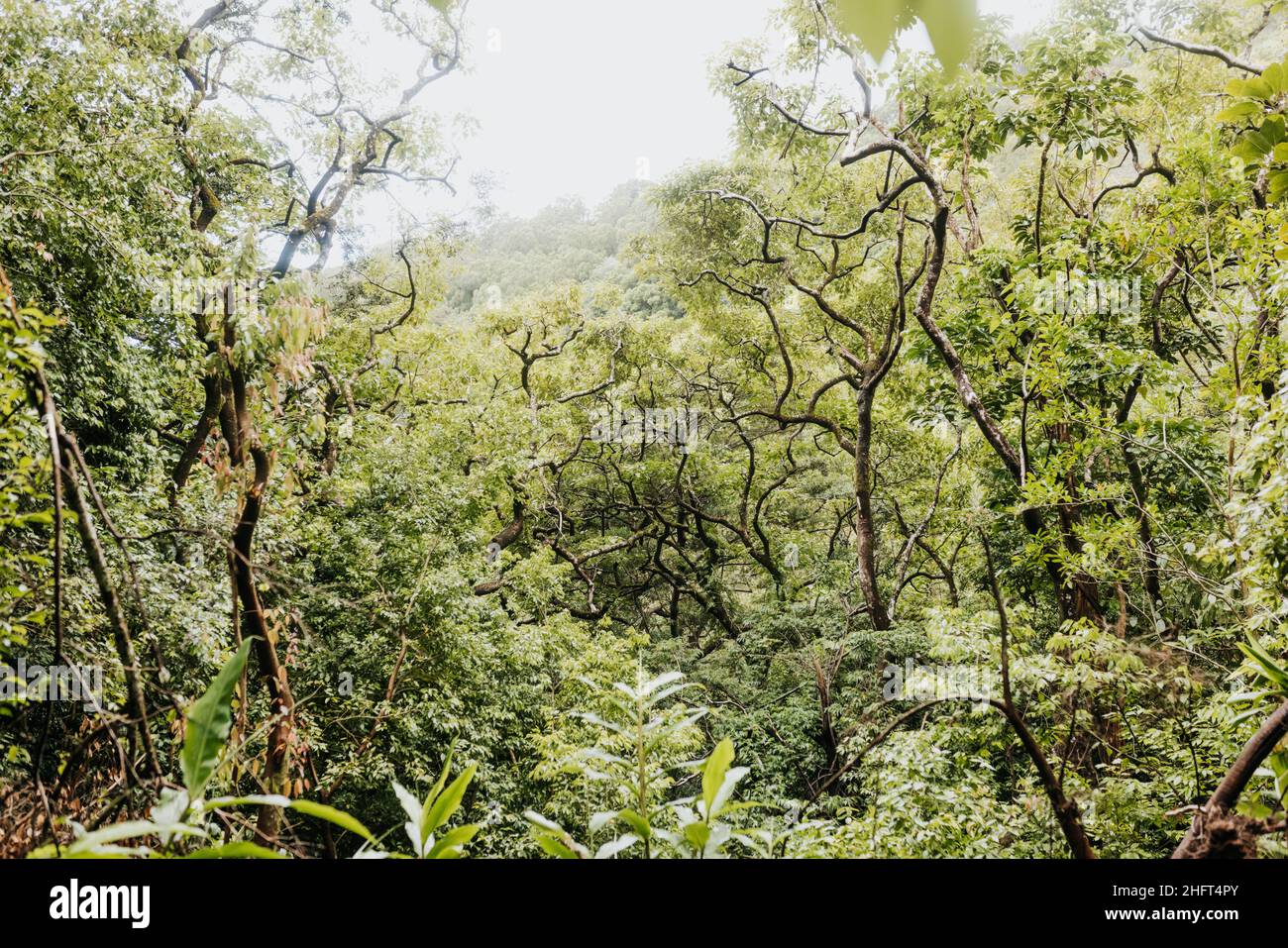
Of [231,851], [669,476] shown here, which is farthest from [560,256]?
[231,851]

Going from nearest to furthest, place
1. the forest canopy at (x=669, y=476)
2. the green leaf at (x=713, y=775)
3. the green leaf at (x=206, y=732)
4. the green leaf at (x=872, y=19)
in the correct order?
the green leaf at (x=872, y=19) → the green leaf at (x=206, y=732) → the green leaf at (x=713, y=775) → the forest canopy at (x=669, y=476)

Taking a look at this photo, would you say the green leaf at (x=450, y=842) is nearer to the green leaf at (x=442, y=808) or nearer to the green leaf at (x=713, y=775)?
the green leaf at (x=442, y=808)

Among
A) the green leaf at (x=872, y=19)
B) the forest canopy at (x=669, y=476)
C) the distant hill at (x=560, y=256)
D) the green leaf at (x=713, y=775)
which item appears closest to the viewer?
the green leaf at (x=872, y=19)

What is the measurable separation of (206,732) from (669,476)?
36.9 ft

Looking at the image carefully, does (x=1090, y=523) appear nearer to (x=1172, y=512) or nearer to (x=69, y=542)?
(x=1172, y=512)

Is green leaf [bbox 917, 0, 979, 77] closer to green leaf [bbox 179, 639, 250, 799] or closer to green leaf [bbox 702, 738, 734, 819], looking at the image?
green leaf [bbox 702, 738, 734, 819]

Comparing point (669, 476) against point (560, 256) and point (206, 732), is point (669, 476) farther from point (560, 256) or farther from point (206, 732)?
point (560, 256)

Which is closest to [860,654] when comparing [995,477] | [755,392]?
[995,477]

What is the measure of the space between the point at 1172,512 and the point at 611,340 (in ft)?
30.1

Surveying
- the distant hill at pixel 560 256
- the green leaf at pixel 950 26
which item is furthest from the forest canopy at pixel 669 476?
the distant hill at pixel 560 256

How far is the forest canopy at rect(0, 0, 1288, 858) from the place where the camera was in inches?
80.3

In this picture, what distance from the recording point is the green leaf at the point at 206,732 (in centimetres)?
89

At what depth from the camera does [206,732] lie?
92 centimetres

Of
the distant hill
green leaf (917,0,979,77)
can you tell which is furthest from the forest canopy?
the distant hill
